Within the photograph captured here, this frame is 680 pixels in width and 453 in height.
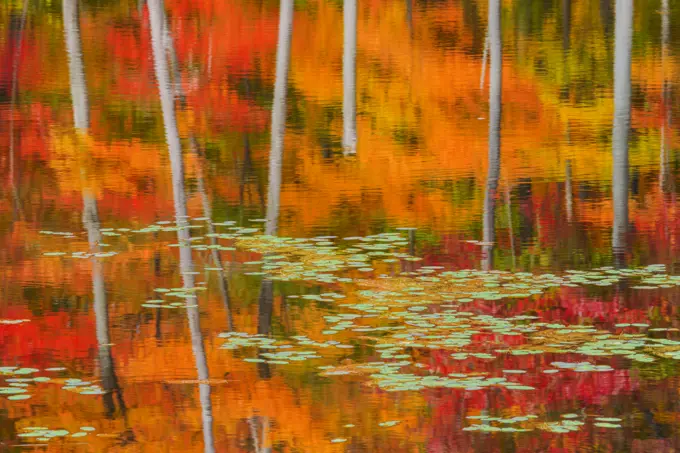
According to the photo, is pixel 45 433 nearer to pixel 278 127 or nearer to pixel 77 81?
pixel 278 127

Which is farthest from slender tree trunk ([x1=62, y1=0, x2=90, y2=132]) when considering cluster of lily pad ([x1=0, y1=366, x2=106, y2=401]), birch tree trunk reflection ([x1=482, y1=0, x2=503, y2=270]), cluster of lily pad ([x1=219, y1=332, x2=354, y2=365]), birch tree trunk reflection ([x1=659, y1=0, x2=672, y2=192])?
cluster of lily pad ([x1=0, y1=366, x2=106, y2=401])

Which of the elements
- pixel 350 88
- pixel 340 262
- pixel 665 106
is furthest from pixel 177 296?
pixel 665 106

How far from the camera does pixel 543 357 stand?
365 inches

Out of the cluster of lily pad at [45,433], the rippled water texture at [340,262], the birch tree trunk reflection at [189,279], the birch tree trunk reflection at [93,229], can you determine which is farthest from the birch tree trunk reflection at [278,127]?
the cluster of lily pad at [45,433]

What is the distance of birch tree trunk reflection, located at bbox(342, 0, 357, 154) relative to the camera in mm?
21641

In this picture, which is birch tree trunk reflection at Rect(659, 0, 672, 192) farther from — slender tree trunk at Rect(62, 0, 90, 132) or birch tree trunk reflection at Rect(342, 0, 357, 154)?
slender tree trunk at Rect(62, 0, 90, 132)

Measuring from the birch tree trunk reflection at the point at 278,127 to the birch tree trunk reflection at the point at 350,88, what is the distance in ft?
3.60

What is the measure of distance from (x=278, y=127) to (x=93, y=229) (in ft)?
22.7

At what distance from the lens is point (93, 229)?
14.2 metres

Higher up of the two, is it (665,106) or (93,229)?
(665,106)

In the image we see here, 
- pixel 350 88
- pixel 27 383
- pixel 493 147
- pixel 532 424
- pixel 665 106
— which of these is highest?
pixel 350 88

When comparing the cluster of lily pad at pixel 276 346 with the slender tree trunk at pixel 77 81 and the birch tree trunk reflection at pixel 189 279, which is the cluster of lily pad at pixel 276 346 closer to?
the birch tree trunk reflection at pixel 189 279

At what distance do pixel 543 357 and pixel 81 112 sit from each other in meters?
14.1

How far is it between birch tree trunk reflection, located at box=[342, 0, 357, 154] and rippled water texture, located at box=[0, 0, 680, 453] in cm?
7
